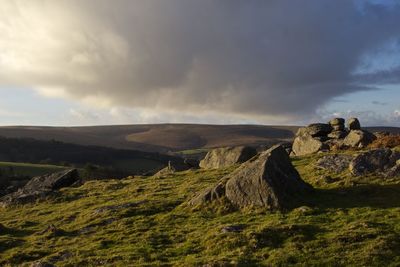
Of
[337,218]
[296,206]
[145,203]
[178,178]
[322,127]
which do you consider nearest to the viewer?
[337,218]

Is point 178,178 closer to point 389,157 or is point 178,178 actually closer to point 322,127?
point 389,157

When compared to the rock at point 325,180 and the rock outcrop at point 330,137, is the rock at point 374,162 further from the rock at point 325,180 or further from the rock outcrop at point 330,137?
the rock outcrop at point 330,137

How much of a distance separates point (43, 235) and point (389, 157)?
2670 centimetres

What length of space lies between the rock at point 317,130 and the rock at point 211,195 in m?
37.6

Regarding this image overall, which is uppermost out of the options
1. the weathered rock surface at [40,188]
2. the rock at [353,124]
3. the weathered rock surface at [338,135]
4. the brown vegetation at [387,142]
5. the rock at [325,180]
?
the rock at [353,124]

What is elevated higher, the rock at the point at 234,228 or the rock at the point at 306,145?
the rock at the point at 306,145

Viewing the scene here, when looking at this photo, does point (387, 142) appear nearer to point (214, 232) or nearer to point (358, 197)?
point (358, 197)

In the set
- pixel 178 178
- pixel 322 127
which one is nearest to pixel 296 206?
pixel 178 178

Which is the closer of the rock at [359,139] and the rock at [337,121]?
the rock at [359,139]

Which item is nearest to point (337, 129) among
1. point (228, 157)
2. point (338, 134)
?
point (338, 134)

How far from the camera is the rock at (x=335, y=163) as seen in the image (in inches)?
1609

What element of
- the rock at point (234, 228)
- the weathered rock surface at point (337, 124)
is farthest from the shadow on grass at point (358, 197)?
the weathered rock surface at point (337, 124)

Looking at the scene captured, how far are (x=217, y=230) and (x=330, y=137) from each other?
1746 inches

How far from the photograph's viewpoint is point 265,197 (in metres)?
32.2
